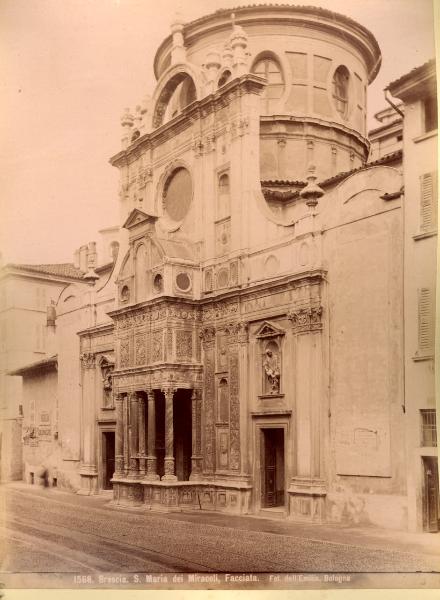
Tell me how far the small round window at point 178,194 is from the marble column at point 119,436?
2.34m

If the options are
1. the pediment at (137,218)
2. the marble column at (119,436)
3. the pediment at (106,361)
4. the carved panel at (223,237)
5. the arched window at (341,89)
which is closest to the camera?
the arched window at (341,89)

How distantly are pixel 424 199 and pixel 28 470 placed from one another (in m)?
5.33

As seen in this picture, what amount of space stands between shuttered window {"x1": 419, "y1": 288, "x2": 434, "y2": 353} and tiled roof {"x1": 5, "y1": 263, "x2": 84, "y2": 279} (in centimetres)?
374

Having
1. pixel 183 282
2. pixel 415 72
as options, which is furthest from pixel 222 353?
pixel 415 72

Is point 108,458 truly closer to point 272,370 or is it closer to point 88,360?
point 88,360

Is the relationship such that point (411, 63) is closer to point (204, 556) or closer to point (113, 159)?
point (113, 159)

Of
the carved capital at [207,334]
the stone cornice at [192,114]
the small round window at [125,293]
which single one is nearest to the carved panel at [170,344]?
the carved capital at [207,334]

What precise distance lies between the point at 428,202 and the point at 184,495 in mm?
4582

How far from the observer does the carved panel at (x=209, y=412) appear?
9.88m

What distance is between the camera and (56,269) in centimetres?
949

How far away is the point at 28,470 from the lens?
985 centimetres

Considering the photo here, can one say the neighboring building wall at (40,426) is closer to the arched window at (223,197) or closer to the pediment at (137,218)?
the pediment at (137,218)

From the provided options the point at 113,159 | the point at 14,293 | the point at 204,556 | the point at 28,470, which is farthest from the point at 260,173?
the point at 204,556

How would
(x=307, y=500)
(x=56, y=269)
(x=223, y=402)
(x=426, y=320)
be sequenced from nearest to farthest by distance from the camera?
(x=426, y=320), (x=307, y=500), (x=56, y=269), (x=223, y=402)
